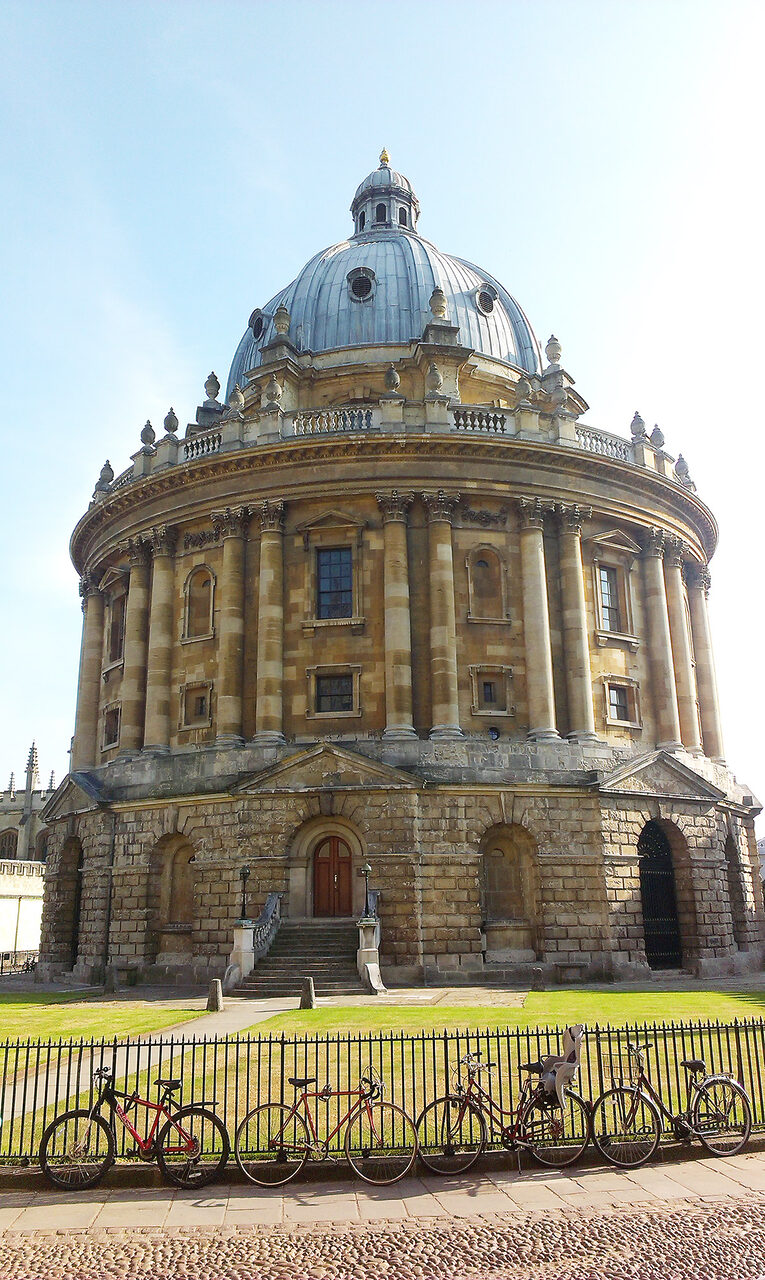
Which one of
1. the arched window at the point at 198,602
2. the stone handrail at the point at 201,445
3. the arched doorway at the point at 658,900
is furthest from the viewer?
the stone handrail at the point at 201,445

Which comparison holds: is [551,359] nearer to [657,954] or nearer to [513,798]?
[513,798]

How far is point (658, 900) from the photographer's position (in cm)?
3350

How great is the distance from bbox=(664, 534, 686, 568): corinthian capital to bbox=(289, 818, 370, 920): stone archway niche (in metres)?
17.9

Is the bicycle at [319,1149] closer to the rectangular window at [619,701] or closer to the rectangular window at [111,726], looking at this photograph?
the rectangular window at [619,701]

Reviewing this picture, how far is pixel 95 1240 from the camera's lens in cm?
900

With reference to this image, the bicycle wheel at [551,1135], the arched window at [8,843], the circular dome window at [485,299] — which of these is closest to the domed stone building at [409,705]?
the circular dome window at [485,299]

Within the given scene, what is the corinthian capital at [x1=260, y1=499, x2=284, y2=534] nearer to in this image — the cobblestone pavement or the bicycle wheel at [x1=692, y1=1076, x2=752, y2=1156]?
the bicycle wheel at [x1=692, y1=1076, x2=752, y2=1156]

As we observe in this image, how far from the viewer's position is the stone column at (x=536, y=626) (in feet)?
111

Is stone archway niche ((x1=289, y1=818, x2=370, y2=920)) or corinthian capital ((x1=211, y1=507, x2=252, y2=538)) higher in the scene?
corinthian capital ((x1=211, y1=507, x2=252, y2=538))

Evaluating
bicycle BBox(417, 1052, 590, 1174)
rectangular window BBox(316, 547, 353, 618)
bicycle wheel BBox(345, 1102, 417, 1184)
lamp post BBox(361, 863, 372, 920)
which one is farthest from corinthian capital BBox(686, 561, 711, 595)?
bicycle wheel BBox(345, 1102, 417, 1184)

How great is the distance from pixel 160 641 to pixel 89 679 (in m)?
6.25

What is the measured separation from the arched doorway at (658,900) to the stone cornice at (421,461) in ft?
41.2

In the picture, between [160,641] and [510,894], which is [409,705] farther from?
[160,641]

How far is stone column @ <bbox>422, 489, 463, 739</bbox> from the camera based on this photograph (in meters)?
32.8
